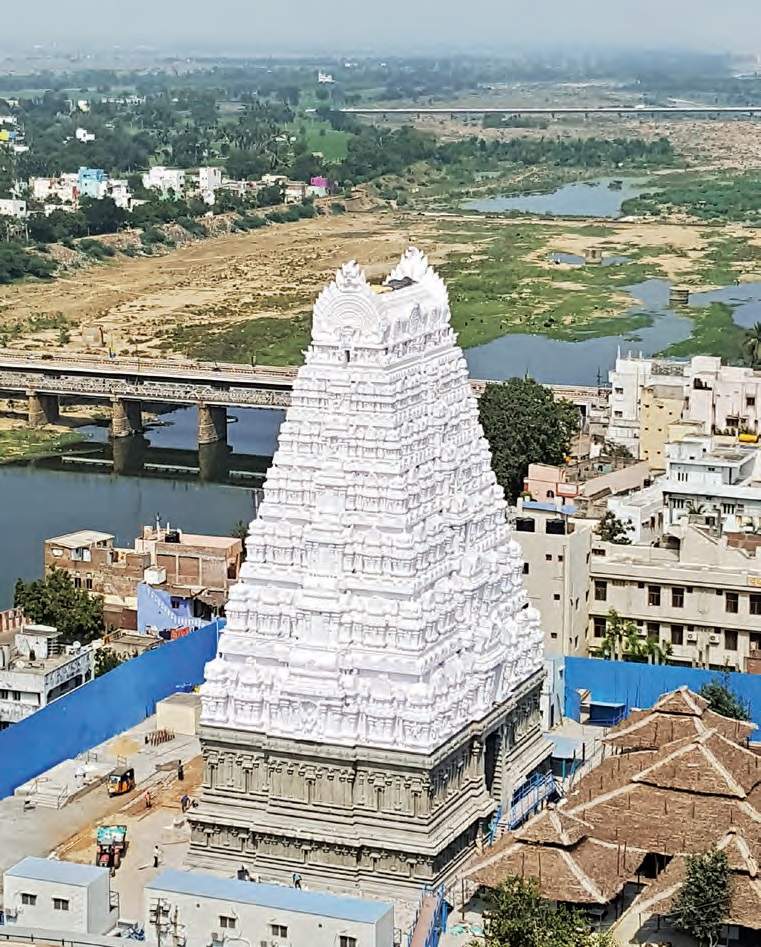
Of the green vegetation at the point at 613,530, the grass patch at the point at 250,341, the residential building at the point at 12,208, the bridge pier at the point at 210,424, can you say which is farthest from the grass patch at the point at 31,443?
the residential building at the point at 12,208

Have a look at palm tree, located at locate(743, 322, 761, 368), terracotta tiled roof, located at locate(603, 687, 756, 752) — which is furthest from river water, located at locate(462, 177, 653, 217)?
terracotta tiled roof, located at locate(603, 687, 756, 752)

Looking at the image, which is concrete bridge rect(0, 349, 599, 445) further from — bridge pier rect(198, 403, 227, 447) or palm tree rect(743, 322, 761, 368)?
palm tree rect(743, 322, 761, 368)

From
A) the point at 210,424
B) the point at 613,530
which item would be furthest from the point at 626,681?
the point at 210,424

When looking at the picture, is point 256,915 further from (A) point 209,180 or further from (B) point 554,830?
(A) point 209,180

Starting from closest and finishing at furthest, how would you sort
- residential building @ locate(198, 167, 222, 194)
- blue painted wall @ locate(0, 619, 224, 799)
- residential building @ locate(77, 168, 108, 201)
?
1. blue painted wall @ locate(0, 619, 224, 799)
2. residential building @ locate(77, 168, 108, 201)
3. residential building @ locate(198, 167, 222, 194)

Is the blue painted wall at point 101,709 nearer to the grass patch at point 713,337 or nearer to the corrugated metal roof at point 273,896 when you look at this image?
the corrugated metal roof at point 273,896

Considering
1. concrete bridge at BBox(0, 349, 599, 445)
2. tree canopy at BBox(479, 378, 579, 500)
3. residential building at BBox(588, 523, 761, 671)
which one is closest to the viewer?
residential building at BBox(588, 523, 761, 671)

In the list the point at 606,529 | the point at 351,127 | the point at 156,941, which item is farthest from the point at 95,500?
the point at 351,127
